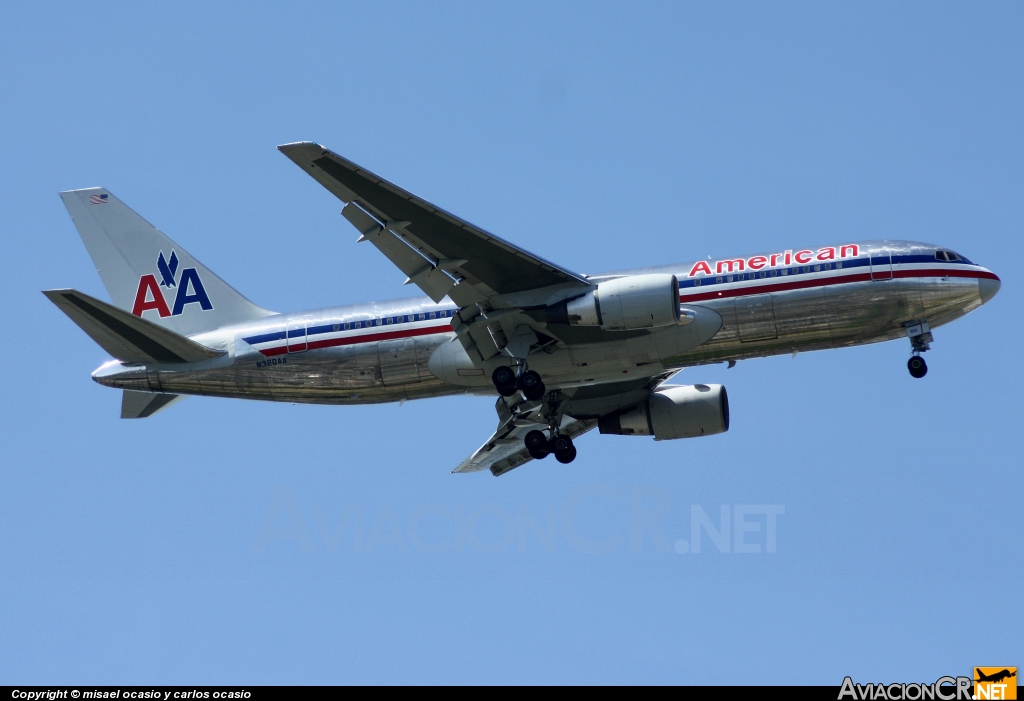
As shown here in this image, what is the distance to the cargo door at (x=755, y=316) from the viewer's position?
35.7m

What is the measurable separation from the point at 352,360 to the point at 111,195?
1183 centimetres

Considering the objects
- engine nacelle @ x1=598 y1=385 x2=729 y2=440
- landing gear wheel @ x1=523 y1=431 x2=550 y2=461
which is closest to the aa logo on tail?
landing gear wheel @ x1=523 y1=431 x2=550 y2=461

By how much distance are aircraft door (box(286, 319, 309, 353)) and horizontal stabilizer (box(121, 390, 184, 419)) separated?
166 inches

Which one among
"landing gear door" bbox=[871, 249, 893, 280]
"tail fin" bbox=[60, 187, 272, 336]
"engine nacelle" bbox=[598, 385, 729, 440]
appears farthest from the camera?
"engine nacelle" bbox=[598, 385, 729, 440]

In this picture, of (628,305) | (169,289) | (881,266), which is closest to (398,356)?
(628,305)

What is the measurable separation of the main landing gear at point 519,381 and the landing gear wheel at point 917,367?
34.5 feet

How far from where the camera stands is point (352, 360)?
37781 mm

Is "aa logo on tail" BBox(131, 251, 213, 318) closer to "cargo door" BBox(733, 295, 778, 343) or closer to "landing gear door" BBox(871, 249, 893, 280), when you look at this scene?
"cargo door" BBox(733, 295, 778, 343)

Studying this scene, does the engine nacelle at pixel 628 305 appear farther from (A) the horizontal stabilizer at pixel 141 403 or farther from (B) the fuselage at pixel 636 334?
(A) the horizontal stabilizer at pixel 141 403

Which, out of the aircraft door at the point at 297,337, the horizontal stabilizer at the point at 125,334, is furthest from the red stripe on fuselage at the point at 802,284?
the horizontal stabilizer at the point at 125,334

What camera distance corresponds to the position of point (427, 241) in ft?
113

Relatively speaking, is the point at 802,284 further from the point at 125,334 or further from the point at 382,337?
the point at 125,334

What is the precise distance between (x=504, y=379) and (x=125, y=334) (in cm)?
1119

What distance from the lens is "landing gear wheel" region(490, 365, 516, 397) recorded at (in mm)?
36906
